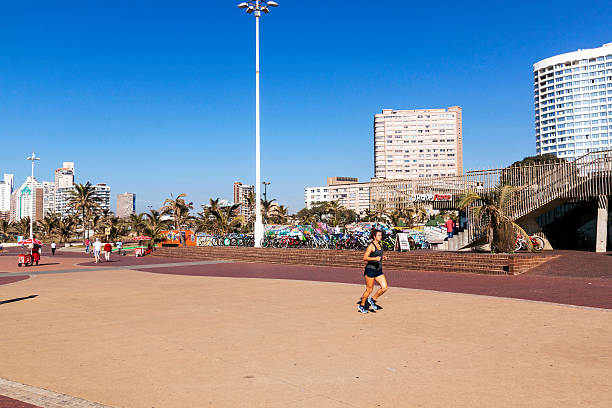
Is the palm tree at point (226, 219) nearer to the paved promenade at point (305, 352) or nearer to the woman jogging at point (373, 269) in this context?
the paved promenade at point (305, 352)

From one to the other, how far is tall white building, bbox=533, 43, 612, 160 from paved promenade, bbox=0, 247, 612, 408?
179 metres

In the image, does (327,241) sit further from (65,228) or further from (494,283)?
(65,228)

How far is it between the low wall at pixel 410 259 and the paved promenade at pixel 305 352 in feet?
19.3

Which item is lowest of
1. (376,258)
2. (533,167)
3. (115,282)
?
(115,282)

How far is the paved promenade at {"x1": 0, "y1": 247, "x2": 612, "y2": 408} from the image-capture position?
5.14m

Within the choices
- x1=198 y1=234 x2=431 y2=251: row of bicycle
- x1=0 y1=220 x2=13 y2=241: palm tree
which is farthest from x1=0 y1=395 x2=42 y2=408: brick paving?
x1=0 y1=220 x2=13 y2=241: palm tree

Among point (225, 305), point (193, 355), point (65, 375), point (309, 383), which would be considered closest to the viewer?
point (309, 383)

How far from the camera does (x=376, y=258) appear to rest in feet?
33.5

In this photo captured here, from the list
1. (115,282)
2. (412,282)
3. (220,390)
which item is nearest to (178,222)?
(115,282)

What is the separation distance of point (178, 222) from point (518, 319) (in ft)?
170

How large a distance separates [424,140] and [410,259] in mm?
182564

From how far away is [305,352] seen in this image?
22.9ft

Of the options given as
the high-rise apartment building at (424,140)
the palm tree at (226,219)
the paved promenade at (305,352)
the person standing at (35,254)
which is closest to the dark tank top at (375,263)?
the paved promenade at (305,352)

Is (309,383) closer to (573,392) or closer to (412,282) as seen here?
(573,392)
